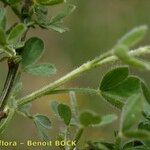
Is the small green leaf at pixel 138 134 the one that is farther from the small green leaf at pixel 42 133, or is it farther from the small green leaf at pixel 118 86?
the small green leaf at pixel 42 133

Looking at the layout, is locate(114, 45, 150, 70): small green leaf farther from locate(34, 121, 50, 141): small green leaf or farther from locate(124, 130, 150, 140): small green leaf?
locate(34, 121, 50, 141): small green leaf

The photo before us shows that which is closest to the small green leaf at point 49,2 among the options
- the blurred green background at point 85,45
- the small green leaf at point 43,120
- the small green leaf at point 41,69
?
the small green leaf at point 41,69

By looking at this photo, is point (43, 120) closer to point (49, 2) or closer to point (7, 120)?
point (7, 120)

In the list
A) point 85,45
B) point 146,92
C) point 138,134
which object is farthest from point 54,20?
point 85,45

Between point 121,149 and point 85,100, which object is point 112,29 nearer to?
point 85,100

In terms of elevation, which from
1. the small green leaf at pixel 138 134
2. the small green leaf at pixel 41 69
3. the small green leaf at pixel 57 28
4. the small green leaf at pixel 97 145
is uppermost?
the small green leaf at pixel 57 28

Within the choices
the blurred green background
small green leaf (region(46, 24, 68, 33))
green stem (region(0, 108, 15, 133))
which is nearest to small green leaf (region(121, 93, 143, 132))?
green stem (region(0, 108, 15, 133))
